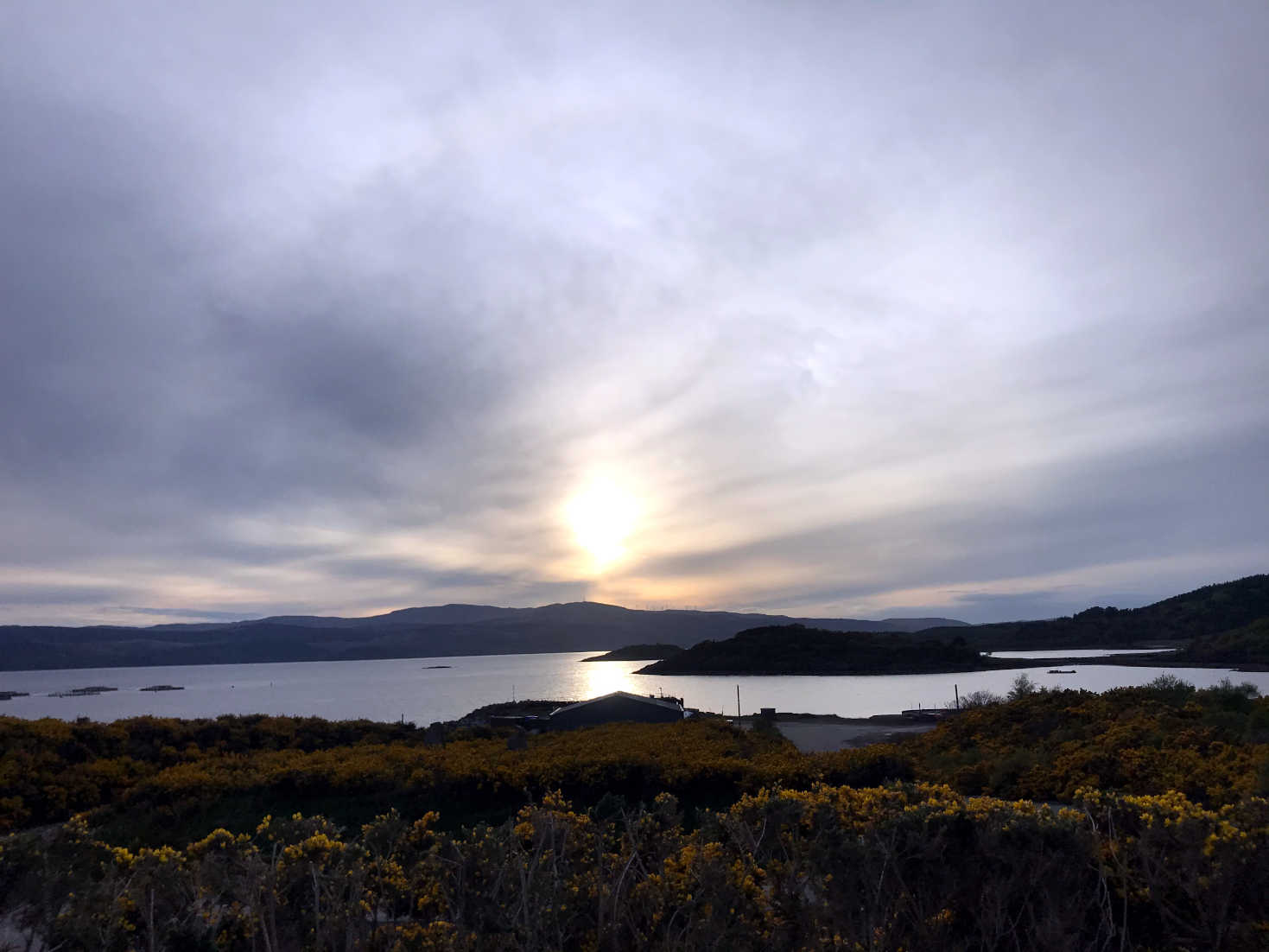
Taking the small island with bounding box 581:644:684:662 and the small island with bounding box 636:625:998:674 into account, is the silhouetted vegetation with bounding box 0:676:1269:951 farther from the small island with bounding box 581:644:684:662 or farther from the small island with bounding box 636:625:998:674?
the small island with bounding box 581:644:684:662

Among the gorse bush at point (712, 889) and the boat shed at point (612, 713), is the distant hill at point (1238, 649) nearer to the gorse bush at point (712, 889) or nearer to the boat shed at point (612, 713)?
the boat shed at point (612, 713)

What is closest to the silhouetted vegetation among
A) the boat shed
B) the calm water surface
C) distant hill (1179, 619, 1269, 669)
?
the boat shed

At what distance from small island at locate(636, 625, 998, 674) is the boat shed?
65717mm

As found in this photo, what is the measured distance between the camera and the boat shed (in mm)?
24734

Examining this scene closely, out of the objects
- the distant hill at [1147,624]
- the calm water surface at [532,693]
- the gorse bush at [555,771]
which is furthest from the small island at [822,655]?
the gorse bush at [555,771]

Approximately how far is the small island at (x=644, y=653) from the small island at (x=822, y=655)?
84.2ft

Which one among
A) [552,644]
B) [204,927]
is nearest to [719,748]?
[204,927]

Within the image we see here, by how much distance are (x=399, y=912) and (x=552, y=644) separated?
635 ft

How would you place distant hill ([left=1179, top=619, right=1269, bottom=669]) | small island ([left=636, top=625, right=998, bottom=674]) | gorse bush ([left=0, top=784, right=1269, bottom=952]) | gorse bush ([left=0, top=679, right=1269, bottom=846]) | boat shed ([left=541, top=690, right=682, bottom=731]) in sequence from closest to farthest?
gorse bush ([left=0, top=784, right=1269, bottom=952])
gorse bush ([left=0, top=679, right=1269, bottom=846])
boat shed ([left=541, top=690, right=682, bottom=731])
distant hill ([left=1179, top=619, right=1269, bottom=669])
small island ([left=636, top=625, right=998, bottom=674])

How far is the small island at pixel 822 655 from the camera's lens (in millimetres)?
86688

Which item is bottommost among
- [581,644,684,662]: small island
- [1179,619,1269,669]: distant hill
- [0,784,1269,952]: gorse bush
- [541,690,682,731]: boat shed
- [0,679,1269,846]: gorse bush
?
[581,644,684,662]: small island

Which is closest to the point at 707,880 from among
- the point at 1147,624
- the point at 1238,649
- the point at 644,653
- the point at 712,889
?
the point at 712,889

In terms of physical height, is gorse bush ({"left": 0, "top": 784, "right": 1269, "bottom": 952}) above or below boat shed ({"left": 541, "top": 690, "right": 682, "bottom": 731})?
above

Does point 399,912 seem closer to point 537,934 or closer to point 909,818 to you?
point 537,934
